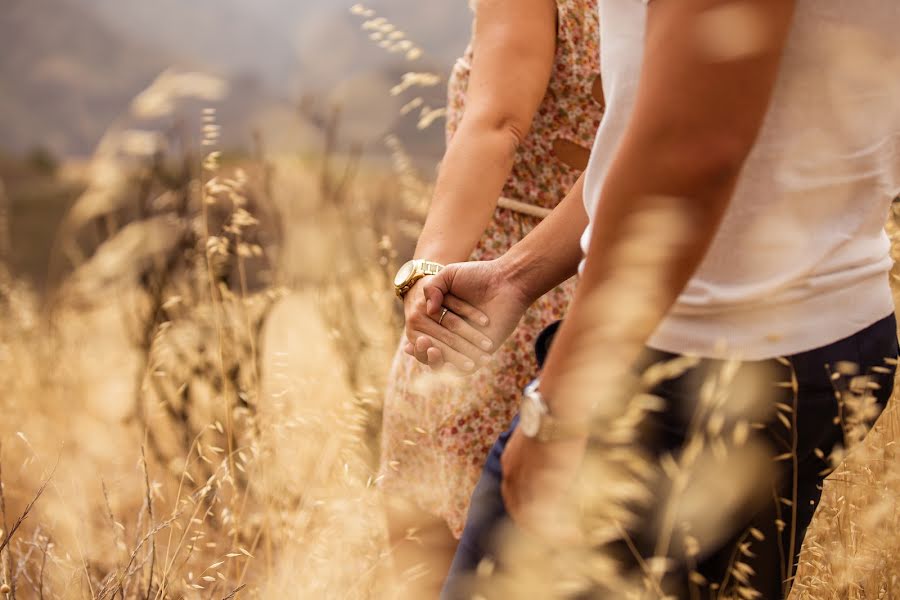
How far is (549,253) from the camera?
112 centimetres

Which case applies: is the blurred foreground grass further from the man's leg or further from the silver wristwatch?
the silver wristwatch

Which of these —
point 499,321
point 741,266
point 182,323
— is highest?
point 741,266

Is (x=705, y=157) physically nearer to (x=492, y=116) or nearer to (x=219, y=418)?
(x=492, y=116)

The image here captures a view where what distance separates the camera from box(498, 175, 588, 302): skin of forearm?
1.11m

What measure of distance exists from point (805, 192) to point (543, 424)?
34 cm

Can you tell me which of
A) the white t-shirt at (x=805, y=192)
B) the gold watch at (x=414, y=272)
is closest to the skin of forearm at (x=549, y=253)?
the gold watch at (x=414, y=272)

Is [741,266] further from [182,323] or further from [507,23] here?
[182,323]

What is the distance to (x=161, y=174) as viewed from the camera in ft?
10.1

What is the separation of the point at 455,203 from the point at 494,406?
400 millimetres

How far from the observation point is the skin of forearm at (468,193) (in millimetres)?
1304

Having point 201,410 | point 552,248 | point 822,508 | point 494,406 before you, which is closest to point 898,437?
point 822,508

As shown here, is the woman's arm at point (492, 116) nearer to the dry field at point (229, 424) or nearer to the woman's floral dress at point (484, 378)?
the woman's floral dress at point (484, 378)

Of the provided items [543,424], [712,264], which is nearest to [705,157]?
[712,264]

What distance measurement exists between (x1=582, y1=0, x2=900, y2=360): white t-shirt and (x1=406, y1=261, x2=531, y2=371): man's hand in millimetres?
343
